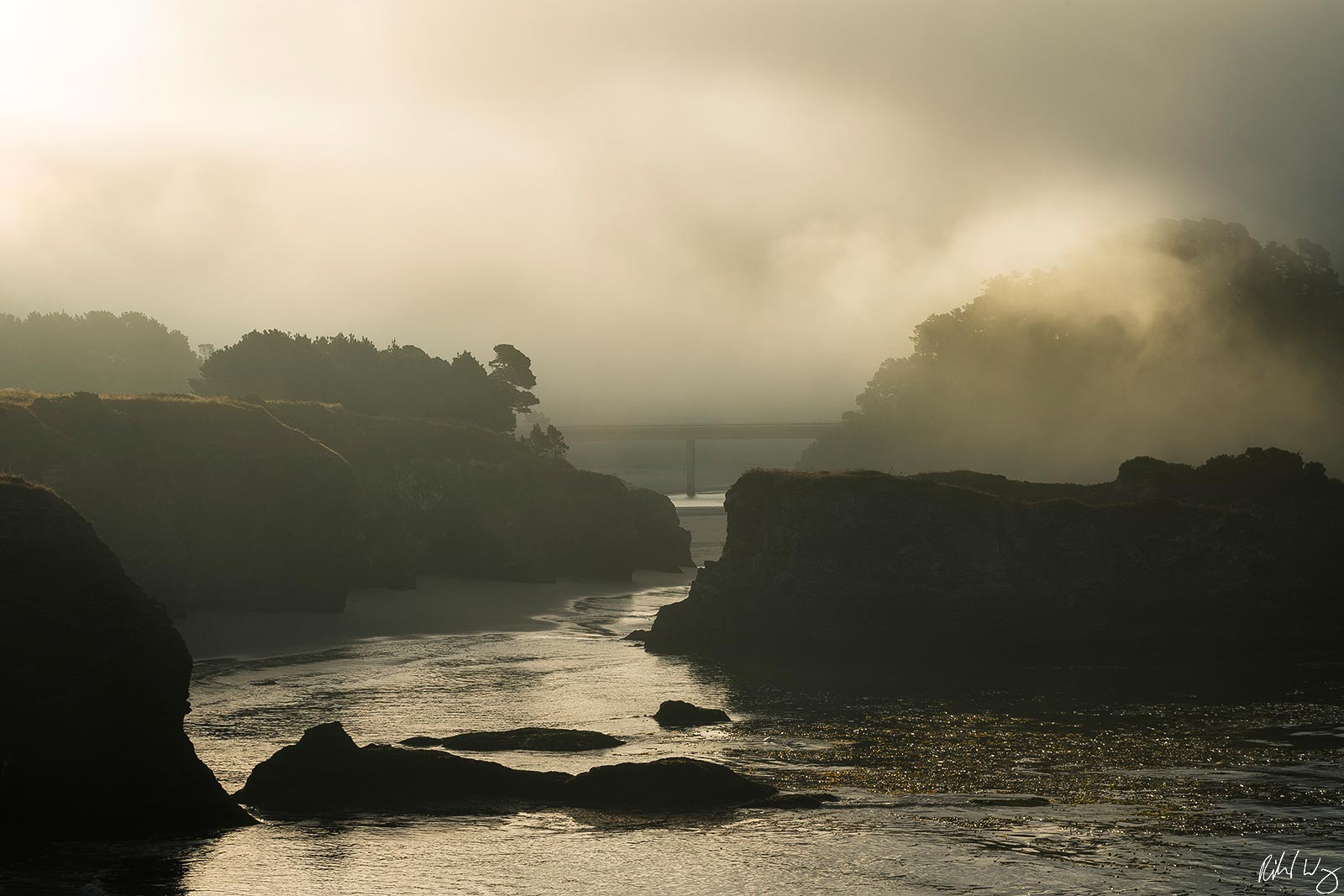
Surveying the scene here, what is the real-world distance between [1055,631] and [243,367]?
70.7m

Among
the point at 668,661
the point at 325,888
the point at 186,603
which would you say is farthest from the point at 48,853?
the point at 186,603

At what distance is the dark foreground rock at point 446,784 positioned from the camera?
25438 millimetres

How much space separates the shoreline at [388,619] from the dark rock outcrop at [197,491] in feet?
5.89

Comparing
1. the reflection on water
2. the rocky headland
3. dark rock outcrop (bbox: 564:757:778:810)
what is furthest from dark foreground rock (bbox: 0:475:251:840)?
the rocky headland

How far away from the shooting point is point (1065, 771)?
2838 cm

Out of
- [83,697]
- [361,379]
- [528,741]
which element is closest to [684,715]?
[528,741]

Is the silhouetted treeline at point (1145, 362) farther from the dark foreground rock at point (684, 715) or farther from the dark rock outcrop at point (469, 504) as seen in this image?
the dark foreground rock at point (684, 715)

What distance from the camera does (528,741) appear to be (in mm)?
30938

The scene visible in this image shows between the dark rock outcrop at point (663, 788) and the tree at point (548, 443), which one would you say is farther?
the tree at point (548, 443)

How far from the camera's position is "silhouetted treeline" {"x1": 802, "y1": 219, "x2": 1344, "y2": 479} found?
12094 cm

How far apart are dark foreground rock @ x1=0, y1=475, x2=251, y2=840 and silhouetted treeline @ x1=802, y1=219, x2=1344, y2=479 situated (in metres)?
112

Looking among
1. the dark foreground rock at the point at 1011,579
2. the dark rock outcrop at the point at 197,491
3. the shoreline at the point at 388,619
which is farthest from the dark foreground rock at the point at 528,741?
the dark rock outcrop at the point at 197,491

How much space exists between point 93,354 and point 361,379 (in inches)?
2403

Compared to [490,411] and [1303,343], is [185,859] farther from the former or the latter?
[1303,343]
